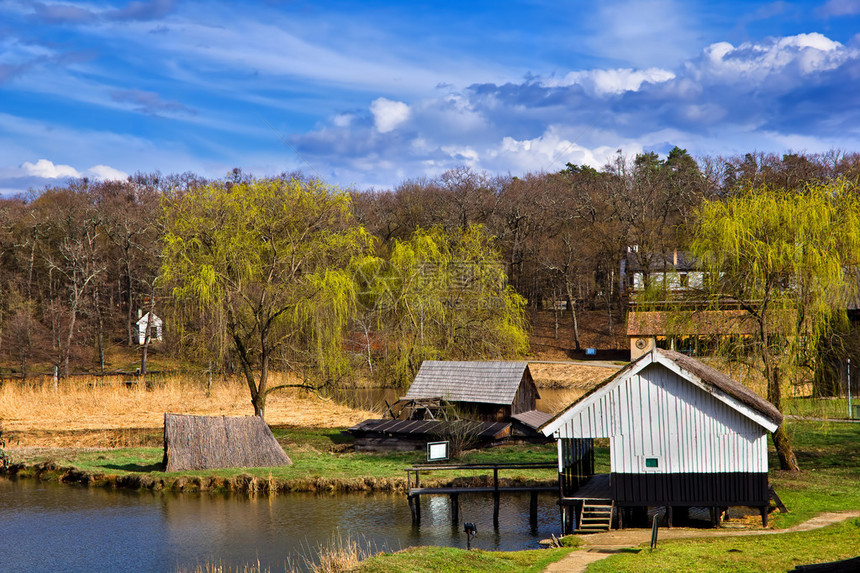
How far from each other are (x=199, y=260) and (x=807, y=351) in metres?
26.5

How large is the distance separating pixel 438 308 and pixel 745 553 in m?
30.6

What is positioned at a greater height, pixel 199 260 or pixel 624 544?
pixel 199 260

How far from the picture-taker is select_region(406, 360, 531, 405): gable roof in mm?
38156

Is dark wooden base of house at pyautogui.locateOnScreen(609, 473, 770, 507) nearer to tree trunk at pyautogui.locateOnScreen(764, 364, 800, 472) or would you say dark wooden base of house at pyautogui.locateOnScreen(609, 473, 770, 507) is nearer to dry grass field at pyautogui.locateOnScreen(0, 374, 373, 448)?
tree trunk at pyautogui.locateOnScreen(764, 364, 800, 472)

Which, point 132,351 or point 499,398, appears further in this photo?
point 132,351

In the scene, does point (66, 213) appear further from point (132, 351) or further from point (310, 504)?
point (310, 504)

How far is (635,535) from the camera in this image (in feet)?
68.5

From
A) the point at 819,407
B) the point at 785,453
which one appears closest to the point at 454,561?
the point at 785,453

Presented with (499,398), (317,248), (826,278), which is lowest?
(499,398)

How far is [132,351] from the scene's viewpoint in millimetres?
77000

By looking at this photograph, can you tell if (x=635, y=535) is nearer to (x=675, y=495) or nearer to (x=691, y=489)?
(x=675, y=495)

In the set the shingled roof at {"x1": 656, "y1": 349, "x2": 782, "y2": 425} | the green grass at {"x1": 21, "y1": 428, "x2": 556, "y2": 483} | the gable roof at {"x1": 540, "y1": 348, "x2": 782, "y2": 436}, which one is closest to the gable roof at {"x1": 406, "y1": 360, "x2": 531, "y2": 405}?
the green grass at {"x1": 21, "y1": 428, "x2": 556, "y2": 483}

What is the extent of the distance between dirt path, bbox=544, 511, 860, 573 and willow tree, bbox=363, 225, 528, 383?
24.9m

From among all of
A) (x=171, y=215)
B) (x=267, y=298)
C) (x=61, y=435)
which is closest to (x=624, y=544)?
(x=267, y=298)
